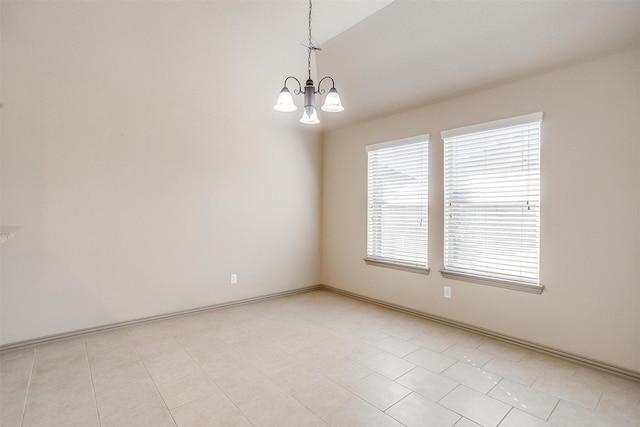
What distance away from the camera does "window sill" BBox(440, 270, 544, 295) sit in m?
2.96

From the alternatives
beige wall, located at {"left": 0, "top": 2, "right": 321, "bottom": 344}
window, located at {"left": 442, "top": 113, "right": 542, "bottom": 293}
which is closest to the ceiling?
window, located at {"left": 442, "top": 113, "right": 542, "bottom": 293}

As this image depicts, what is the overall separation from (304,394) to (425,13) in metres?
3.18

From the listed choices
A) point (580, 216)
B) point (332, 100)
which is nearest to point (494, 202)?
point (580, 216)

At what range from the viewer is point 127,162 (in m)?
3.49

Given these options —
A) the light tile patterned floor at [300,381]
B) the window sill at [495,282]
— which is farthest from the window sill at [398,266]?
the light tile patterned floor at [300,381]

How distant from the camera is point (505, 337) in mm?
3143

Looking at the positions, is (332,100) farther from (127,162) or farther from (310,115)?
(127,162)

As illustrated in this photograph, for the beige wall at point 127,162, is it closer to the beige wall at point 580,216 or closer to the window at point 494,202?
the window at point 494,202

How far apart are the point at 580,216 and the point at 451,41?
189 cm

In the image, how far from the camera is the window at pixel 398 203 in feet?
12.8

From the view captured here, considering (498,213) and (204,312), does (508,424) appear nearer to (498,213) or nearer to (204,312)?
(498,213)

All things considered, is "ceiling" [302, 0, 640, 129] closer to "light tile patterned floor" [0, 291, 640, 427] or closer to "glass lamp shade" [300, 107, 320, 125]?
"glass lamp shade" [300, 107, 320, 125]

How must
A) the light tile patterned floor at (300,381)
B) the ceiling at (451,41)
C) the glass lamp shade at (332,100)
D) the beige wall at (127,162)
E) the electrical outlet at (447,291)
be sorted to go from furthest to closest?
1. the electrical outlet at (447,291)
2. the beige wall at (127,162)
3. the ceiling at (451,41)
4. the glass lamp shade at (332,100)
5. the light tile patterned floor at (300,381)

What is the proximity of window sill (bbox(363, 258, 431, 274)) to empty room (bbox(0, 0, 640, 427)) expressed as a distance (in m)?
0.03
